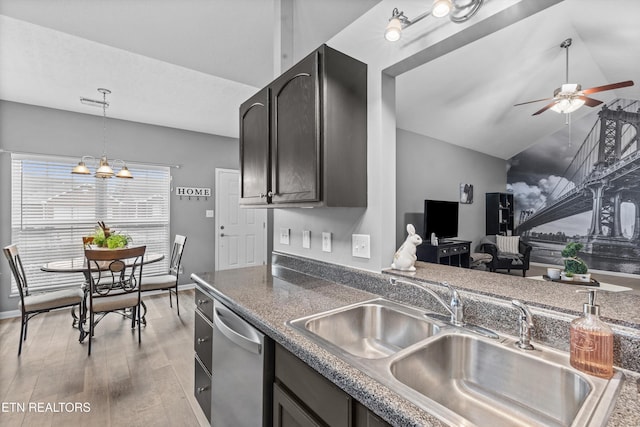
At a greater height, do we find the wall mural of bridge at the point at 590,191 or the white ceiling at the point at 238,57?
the white ceiling at the point at 238,57

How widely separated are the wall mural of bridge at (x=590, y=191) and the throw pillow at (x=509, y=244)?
2.33 ft

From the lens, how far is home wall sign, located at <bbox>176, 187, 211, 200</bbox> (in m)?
4.82

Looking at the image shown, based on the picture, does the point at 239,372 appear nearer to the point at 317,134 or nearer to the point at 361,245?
the point at 361,245

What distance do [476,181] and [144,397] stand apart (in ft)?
22.3

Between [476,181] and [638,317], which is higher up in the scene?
[476,181]

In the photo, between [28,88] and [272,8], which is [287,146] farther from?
[28,88]

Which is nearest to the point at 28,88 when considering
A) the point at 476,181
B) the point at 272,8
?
the point at 272,8

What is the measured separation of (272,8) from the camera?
2.05 meters

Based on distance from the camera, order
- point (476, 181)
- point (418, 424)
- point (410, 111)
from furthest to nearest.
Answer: point (476, 181), point (410, 111), point (418, 424)

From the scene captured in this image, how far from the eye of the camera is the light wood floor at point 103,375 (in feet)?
6.26

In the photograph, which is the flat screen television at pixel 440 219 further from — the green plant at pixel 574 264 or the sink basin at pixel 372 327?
the sink basin at pixel 372 327

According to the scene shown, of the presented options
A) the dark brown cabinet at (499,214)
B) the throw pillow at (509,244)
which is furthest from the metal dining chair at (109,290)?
the dark brown cabinet at (499,214)

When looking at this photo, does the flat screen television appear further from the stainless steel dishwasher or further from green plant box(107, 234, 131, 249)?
green plant box(107, 234, 131, 249)

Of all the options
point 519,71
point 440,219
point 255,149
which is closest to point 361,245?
point 255,149
